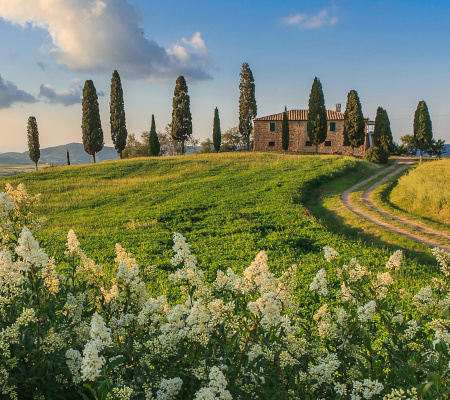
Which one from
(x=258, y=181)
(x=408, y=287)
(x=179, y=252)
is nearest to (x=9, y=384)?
(x=179, y=252)

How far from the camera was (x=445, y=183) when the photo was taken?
1856 cm

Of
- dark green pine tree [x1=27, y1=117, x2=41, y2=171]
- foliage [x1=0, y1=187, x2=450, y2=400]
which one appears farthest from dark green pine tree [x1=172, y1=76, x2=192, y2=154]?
foliage [x1=0, y1=187, x2=450, y2=400]

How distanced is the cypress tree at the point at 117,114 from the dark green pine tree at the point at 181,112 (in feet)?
22.4

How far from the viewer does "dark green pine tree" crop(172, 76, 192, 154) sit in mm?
43094

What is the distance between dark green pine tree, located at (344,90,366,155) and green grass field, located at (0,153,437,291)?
11.9 metres

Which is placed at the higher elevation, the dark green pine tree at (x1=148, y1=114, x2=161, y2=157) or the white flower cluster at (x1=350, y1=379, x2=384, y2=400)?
the dark green pine tree at (x1=148, y1=114, x2=161, y2=157)

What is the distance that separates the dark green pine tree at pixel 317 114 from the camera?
39688mm

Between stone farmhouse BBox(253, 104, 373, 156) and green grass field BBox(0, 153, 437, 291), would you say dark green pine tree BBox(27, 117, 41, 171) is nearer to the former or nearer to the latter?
green grass field BBox(0, 153, 437, 291)

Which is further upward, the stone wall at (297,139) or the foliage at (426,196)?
the stone wall at (297,139)

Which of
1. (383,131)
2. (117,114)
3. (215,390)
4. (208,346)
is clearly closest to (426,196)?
(208,346)

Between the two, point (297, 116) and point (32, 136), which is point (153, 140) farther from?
point (297, 116)

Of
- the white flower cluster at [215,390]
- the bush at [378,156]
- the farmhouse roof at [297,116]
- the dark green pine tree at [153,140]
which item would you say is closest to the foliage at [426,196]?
the bush at [378,156]

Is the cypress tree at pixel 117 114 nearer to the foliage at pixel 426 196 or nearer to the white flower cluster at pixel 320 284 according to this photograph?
the foliage at pixel 426 196

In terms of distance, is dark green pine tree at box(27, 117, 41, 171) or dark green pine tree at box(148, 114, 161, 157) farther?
dark green pine tree at box(27, 117, 41, 171)
